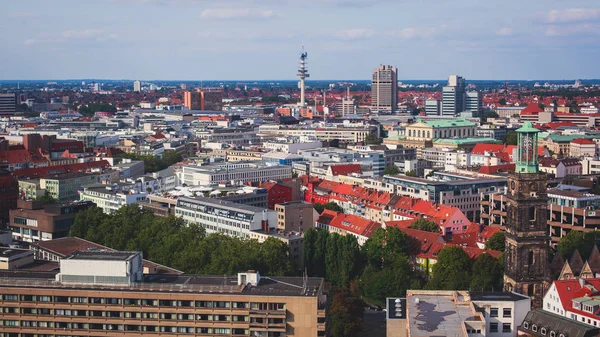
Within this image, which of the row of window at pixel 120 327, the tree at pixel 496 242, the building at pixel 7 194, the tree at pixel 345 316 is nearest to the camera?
the row of window at pixel 120 327

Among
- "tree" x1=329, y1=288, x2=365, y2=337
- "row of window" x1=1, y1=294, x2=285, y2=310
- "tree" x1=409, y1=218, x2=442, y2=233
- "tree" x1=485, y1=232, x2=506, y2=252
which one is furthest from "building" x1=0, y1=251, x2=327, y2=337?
"tree" x1=409, y1=218, x2=442, y2=233

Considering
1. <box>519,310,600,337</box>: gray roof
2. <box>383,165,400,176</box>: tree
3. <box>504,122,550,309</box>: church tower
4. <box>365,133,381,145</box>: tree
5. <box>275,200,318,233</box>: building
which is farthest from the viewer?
<box>365,133,381,145</box>: tree

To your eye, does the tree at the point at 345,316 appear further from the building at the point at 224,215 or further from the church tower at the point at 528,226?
the building at the point at 224,215

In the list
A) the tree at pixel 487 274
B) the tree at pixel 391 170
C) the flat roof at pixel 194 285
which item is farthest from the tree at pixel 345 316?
the tree at pixel 391 170

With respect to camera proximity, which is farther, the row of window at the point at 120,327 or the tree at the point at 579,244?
the tree at the point at 579,244

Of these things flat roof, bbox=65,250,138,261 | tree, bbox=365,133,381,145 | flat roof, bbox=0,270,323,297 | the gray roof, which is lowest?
the gray roof

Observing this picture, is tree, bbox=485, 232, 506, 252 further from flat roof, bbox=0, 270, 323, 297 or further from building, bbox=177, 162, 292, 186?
building, bbox=177, 162, 292, 186

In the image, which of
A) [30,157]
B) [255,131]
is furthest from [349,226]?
[255,131]
